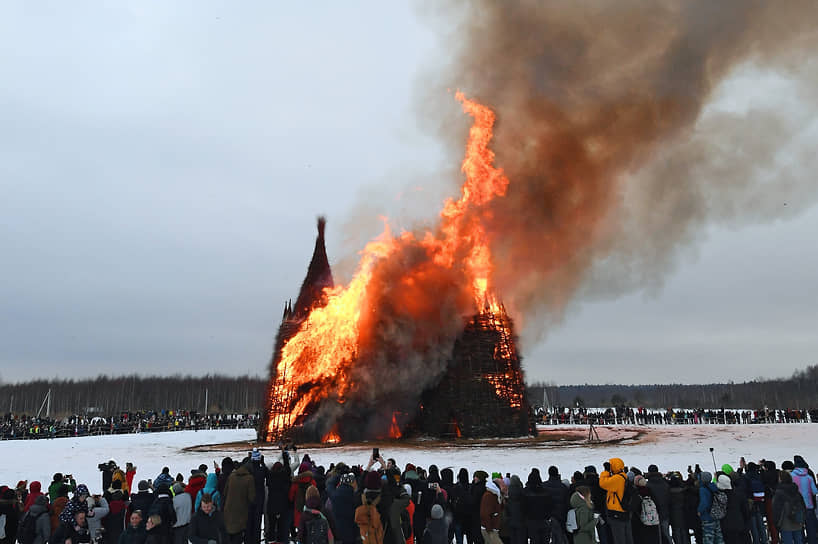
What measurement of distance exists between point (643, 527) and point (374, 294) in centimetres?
2728

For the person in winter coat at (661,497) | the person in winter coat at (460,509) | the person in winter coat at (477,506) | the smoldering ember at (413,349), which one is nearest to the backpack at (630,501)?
the person in winter coat at (661,497)

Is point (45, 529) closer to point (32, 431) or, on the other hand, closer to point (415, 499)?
point (415, 499)

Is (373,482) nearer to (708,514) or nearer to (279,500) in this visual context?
(279,500)

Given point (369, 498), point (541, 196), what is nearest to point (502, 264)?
point (541, 196)

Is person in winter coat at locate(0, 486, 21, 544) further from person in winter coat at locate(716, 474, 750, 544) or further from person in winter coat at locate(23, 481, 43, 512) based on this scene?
person in winter coat at locate(716, 474, 750, 544)

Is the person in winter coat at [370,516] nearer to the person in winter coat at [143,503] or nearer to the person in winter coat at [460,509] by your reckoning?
the person in winter coat at [460,509]

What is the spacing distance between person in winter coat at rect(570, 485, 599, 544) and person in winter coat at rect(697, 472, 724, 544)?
2.40m

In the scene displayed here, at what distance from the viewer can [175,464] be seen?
23984 millimetres

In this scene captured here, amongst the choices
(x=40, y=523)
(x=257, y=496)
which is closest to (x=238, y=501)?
(x=257, y=496)

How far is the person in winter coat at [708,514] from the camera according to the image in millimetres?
10023

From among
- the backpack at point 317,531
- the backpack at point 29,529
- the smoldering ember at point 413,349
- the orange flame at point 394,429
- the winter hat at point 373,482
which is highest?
the smoldering ember at point 413,349

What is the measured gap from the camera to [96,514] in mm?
9414

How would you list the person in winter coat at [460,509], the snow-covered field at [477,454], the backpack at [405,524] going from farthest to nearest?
the snow-covered field at [477,454], the person in winter coat at [460,509], the backpack at [405,524]

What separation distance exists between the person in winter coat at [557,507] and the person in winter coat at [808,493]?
4818mm
